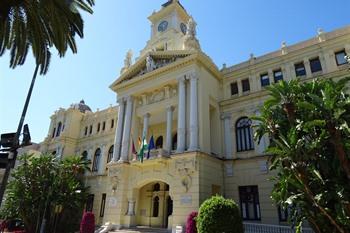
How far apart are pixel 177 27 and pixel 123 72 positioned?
846 centimetres

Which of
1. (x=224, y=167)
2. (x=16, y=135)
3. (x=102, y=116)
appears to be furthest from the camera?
(x=102, y=116)

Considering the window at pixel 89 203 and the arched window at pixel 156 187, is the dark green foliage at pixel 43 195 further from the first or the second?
the arched window at pixel 156 187

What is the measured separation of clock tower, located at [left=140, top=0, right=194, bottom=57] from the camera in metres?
30.0

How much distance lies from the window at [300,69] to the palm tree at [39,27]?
17.1 metres

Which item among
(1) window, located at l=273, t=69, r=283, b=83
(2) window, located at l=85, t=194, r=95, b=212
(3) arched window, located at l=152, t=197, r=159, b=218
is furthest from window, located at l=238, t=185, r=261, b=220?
(2) window, located at l=85, t=194, r=95, b=212

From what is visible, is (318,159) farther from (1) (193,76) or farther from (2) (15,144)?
(1) (193,76)

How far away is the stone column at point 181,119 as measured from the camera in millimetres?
21723

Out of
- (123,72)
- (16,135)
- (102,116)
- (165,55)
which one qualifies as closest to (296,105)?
(16,135)

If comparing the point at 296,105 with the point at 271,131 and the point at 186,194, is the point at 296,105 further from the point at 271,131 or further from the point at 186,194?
the point at 186,194

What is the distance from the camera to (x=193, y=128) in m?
21.5

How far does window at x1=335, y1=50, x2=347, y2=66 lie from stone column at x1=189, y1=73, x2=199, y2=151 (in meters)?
11.1

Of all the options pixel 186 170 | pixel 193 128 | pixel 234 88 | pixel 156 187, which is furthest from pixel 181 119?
pixel 156 187

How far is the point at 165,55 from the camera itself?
26359 mm

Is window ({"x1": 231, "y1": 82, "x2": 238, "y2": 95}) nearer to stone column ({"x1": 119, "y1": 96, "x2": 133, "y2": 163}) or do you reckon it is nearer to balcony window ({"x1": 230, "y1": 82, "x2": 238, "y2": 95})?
balcony window ({"x1": 230, "y1": 82, "x2": 238, "y2": 95})
